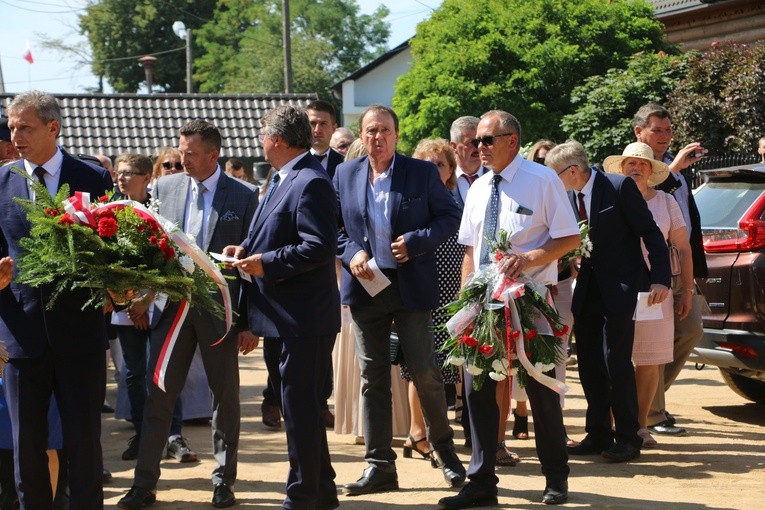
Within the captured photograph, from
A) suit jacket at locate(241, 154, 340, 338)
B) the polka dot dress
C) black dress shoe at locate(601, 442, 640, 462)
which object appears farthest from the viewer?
the polka dot dress

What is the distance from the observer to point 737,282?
9336mm

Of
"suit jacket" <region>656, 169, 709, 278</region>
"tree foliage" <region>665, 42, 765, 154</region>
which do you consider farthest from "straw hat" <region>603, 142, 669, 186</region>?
"tree foliage" <region>665, 42, 765, 154</region>

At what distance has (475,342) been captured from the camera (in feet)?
21.9

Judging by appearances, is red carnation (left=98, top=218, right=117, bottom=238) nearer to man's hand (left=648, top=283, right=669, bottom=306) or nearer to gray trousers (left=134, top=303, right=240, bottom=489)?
gray trousers (left=134, top=303, right=240, bottom=489)

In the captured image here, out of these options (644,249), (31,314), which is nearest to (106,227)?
(31,314)

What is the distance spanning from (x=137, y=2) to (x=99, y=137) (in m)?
54.7

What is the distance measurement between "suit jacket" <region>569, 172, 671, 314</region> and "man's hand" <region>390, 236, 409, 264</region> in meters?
1.79

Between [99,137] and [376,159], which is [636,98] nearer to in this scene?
[99,137]

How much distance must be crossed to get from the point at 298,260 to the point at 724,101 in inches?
659

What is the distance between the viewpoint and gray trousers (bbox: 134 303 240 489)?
693cm

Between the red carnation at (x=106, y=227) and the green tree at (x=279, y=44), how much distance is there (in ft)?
196

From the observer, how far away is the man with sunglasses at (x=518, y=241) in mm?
6773

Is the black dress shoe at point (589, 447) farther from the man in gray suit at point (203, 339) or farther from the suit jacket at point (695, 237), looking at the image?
the man in gray suit at point (203, 339)

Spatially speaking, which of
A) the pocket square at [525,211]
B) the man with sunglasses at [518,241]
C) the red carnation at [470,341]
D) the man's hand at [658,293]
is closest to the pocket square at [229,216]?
the man with sunglasses at [518,241]
